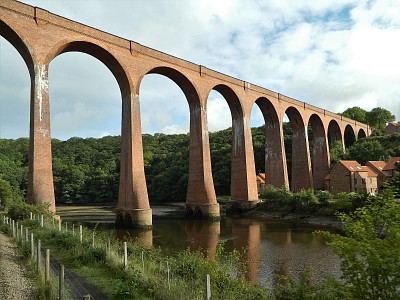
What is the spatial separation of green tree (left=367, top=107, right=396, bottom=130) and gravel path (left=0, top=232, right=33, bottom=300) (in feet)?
268

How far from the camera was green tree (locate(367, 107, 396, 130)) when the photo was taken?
78250mm

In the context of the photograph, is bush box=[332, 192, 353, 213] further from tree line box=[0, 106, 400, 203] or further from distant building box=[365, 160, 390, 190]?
tree line box=[0, 106, 400, 203]

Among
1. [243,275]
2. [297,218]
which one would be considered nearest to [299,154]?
[297,218]

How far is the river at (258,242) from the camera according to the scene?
480 inches

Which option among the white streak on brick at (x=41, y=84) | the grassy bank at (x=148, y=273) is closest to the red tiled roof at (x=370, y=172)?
the grassy bank at (x=148, y=273)

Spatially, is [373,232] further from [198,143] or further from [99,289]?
[198,143]

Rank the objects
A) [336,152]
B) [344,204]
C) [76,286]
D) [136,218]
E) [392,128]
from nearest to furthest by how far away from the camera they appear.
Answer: [76,286]
[136,218]
[344,204]
[336,152]
[392,128]

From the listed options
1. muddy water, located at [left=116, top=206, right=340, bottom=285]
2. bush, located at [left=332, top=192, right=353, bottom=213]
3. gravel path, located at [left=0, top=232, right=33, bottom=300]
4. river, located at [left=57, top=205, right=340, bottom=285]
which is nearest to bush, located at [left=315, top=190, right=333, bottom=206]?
bush, located at [left=332, top=192, right=353, bottom=213]

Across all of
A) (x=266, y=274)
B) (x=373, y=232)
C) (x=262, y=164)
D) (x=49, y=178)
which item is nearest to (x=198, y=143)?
(x=49, y=178)

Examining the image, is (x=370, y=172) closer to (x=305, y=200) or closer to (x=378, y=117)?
(x=305, y=200)

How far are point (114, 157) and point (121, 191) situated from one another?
46488 millimetres

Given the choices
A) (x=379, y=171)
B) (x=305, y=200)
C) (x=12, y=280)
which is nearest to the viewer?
(x=12, y=280)

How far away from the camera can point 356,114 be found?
7869 cm

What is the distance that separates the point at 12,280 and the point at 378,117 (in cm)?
8336
